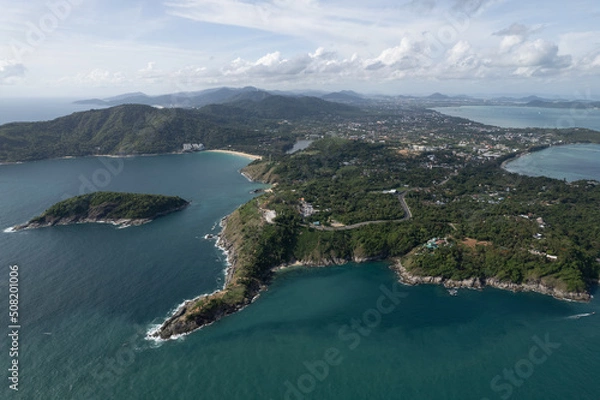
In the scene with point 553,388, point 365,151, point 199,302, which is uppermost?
point 365,151

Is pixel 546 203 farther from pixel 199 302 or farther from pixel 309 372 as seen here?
pixel 199 302

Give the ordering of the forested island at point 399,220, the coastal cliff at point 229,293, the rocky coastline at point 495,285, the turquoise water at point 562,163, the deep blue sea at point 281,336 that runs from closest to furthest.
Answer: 1. the deep blue sea at point 281,336
2. the coastal cliff at point 229,293
3. the rocky coastline at point 495,285
4. the forested island at point 399,220
5. the turquoise water at point 562,163

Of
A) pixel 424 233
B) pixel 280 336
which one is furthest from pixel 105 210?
pixel 424 233

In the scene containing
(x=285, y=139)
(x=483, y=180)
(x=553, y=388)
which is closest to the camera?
(x=553, y=388)

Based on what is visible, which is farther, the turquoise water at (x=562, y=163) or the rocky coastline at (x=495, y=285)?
the turquoise water at (x=562, y=163)

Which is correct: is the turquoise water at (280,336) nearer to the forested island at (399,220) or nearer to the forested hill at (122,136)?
the forested island at (399,220)

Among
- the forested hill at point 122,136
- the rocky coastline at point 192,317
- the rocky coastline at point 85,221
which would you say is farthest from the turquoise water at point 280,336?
the forested hill at point 122,136

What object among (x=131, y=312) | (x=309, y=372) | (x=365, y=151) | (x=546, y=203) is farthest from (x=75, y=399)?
(x=365, y=151)

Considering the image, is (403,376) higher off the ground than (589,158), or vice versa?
(589,158)
